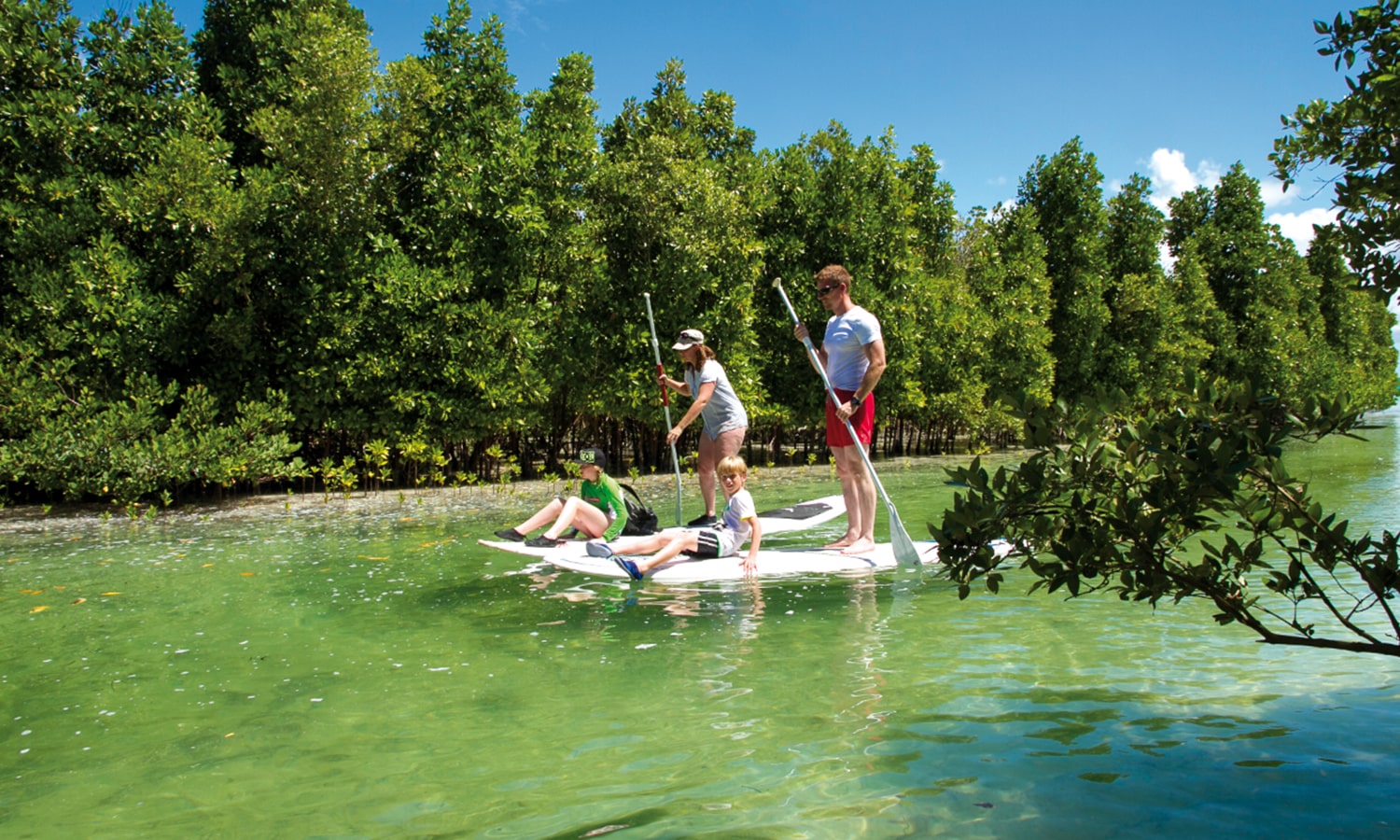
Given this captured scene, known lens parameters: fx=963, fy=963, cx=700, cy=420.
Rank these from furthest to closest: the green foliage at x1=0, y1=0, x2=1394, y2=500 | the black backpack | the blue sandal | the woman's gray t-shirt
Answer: the green foliage at x1=0, y1=0, x2=1394, y2=500 < the woman's gray t-shirt < the black backpack < the blue sandal

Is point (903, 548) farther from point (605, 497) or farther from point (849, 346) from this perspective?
point (605, 497)

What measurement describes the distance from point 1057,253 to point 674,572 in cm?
2613

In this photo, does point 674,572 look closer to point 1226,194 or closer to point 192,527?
point 192,527

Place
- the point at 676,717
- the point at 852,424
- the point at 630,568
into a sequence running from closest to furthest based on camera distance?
the point at 676,717
the point at 630,568
the point at 852,424

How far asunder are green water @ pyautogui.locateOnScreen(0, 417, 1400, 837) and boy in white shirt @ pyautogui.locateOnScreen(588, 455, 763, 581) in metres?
0.38

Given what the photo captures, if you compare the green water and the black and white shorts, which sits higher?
the black and white shorts

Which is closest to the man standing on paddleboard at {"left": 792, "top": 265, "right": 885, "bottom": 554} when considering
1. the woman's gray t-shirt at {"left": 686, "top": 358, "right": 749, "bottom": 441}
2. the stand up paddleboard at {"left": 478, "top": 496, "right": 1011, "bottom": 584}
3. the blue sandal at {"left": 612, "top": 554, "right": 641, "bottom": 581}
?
the stand up paddleboard at {"left": 478, "top": 496, "right": 1011, "bottom": 584}

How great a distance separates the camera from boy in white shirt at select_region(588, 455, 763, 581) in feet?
24.9

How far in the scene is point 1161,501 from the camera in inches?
116

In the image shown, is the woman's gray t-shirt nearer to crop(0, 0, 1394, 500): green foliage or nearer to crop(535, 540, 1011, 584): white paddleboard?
crop(535, 540, 1011, 584): white paddleboard

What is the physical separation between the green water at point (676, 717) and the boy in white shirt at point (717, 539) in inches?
14.8

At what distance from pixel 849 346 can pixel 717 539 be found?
6.67 ft

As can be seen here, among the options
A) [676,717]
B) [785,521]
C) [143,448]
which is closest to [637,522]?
[785,521]

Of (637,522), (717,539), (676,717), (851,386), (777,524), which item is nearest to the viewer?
(676,717)
